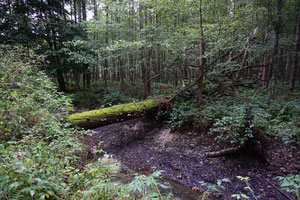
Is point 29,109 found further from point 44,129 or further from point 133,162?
point 133,162

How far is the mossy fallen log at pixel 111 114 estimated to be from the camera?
5.25 meters

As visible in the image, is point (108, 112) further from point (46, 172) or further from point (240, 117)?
point (240, 117)

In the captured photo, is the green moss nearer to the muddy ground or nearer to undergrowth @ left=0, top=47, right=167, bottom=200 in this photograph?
the muddy ground

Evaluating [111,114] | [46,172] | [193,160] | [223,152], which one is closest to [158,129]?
[111,114]

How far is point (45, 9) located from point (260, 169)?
1373cm

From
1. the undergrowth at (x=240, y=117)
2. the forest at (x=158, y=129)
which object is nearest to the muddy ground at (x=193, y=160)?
the forest at (x=158, y=129)

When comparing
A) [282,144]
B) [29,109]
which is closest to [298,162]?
[282,144]

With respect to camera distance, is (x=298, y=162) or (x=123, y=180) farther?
(x=123, y=180)

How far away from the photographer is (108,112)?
591 cm

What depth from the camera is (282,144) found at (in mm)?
4387

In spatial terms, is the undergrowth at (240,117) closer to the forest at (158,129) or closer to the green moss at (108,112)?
the forest at (158,129)

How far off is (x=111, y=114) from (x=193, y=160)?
3512 mm

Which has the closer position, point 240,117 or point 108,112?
point 240,117

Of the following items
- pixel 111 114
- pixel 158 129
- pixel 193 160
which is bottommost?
pixel 193 160
